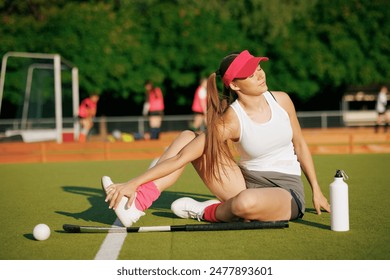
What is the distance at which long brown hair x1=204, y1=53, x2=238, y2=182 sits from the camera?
552 centimetres

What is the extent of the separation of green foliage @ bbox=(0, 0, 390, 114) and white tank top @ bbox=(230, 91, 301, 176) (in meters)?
26.7

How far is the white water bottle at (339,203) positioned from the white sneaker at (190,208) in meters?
1.18

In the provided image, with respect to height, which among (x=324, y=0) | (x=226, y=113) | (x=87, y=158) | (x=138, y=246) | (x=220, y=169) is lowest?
(x=87, y=158)

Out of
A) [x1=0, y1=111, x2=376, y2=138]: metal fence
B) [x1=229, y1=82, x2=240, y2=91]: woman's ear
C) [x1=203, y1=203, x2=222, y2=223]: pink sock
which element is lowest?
[x1=0, y1=111, x2=376, y2=138]: metal fence

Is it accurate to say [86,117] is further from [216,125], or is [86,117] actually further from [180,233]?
[216,125]

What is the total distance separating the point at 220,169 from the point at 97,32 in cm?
2711

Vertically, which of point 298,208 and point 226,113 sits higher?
point 226,113

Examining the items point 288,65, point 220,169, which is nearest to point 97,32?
point 288,65

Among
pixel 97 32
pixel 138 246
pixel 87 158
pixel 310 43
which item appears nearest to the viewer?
pixel 138 246

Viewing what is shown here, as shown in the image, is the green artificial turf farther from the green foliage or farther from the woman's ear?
the green foliage

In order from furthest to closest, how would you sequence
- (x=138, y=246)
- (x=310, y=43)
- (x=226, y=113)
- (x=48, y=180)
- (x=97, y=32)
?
1. (x=310, y=43)
2. (x=97, y=32)
3. (x=48, y=180)
4. (x=226, y=113)
5. (x=138, y=246)

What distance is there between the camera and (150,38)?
112 feet

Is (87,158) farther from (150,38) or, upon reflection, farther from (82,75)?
(150,38)

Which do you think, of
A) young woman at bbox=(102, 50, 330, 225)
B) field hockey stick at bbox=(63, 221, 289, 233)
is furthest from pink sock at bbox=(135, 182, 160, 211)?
field hockey stick at bbox=(63, 221, 289, 233)
